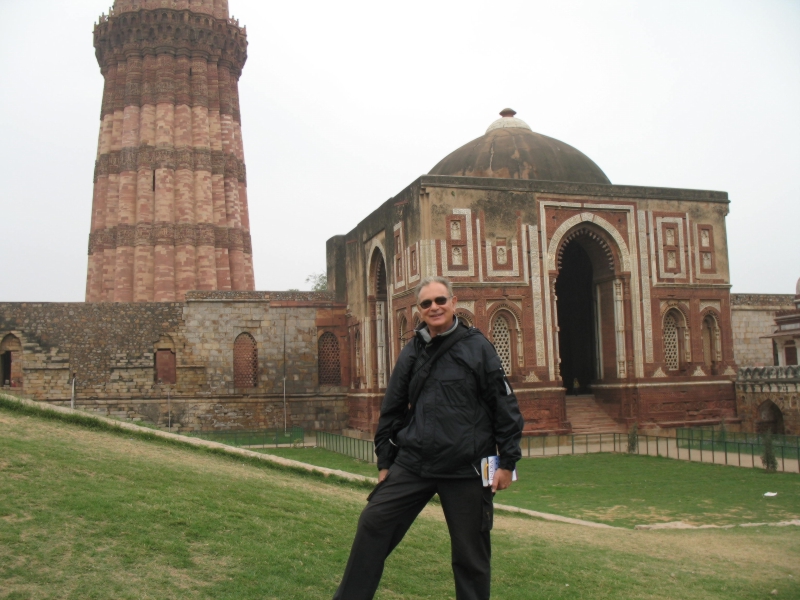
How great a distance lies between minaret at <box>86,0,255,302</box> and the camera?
30969 millimetres

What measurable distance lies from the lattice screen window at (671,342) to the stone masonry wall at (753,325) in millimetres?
8644

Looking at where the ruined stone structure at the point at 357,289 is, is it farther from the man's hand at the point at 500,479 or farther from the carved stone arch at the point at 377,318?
the man's hand at the point at 500,479

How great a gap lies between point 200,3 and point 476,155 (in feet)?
48.8

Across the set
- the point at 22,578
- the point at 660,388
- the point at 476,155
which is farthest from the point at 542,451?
the point at 22,578

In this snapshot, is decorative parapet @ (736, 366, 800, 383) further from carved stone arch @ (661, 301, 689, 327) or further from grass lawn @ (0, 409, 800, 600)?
grass lawn @ (0, 409, 800, 600)

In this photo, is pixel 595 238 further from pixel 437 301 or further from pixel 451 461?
pixel 451 461

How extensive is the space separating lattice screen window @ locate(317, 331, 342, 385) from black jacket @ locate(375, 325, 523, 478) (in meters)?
24.6

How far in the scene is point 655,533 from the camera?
10070 millimetres

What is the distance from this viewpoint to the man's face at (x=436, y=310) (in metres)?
4.66

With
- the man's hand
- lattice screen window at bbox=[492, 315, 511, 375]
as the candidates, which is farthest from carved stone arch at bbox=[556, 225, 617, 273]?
the man's hand

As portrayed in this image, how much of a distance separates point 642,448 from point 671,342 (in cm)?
429

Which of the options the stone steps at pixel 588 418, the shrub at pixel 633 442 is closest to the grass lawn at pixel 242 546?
the shrub at pixel 633 442

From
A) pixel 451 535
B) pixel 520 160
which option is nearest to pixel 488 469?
pixel 451 535

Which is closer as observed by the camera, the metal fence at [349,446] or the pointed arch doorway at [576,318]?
the metal fence at [349,446]
